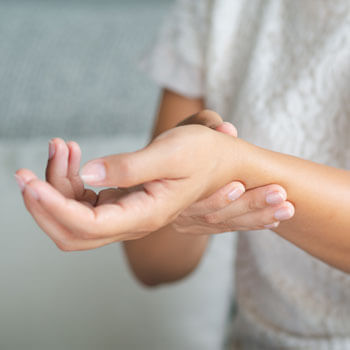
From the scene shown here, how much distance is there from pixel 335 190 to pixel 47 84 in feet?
2.05

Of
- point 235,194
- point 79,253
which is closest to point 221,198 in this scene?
point 235,194

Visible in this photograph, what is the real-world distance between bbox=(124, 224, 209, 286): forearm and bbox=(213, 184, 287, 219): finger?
182 millimetres

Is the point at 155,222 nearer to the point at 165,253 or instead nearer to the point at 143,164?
the point at 143,164

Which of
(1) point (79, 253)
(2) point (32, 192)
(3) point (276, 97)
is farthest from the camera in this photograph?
(1) point (79, 253)

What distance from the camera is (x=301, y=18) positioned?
15.9 inches

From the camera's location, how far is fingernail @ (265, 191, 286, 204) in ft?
0.83

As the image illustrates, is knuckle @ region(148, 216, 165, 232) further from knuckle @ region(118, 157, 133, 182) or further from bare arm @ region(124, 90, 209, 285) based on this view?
bare arm @ region(124, 90, 209, 285)

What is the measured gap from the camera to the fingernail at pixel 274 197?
254 millimetres

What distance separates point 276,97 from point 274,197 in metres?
0.17

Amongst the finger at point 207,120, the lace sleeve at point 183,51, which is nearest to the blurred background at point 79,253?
the lace sleeve at point 183,51

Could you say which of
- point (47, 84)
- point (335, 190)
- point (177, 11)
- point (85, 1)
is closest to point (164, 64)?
point (177, 11)

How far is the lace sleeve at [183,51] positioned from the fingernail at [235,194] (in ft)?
0.81

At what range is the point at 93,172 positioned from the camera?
0.21m

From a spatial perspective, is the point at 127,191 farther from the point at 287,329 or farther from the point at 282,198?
the point at 287,329
